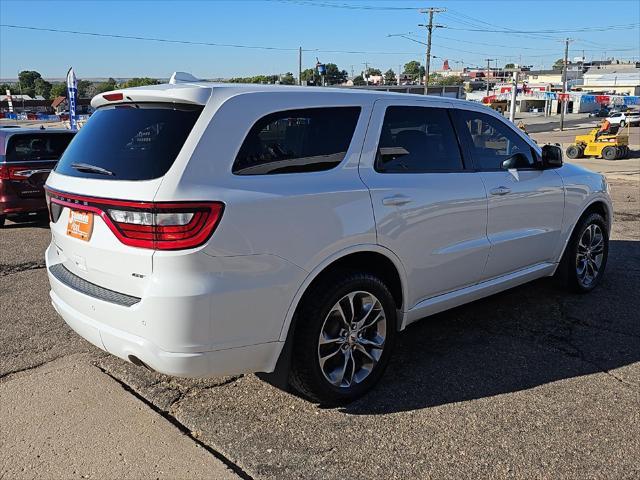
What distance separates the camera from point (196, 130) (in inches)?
113

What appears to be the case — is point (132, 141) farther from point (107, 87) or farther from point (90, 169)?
point (107, 87)

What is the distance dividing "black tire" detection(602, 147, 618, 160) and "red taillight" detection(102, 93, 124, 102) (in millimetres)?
23792

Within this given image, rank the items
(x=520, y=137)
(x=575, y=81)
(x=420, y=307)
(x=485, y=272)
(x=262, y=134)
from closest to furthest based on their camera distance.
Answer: (x=262, y=134) → (x=420, y=307) → (x=485, y=272) → (x=520, y=137) → (x=575, y=81)

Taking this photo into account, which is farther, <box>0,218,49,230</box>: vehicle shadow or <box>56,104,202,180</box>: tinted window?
<box>0,218,49,230</box>: vehicle shadow

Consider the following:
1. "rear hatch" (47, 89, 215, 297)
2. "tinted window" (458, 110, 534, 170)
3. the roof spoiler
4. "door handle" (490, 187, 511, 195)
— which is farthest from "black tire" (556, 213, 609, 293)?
"rear hatch" (47, 89, 215, 297)

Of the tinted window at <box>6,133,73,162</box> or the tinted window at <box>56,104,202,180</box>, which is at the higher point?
the tinted window at <box>56,104,202,180</box>

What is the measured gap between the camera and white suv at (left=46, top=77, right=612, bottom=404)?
9.09 feet

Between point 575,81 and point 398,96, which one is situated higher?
point 575,81

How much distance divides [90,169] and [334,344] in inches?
66.4

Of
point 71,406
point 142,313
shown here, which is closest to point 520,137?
point 142,313

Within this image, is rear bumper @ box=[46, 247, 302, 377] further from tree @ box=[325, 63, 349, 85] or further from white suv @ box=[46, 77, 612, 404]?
tree @ box=[325, 63, 349, 85]

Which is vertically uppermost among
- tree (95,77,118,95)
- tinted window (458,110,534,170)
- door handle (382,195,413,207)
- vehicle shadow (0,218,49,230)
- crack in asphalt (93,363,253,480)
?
tree (95,77,118,95)

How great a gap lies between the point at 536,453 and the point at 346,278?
1336 millimetres

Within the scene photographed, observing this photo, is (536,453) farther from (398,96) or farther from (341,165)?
(398,96)
